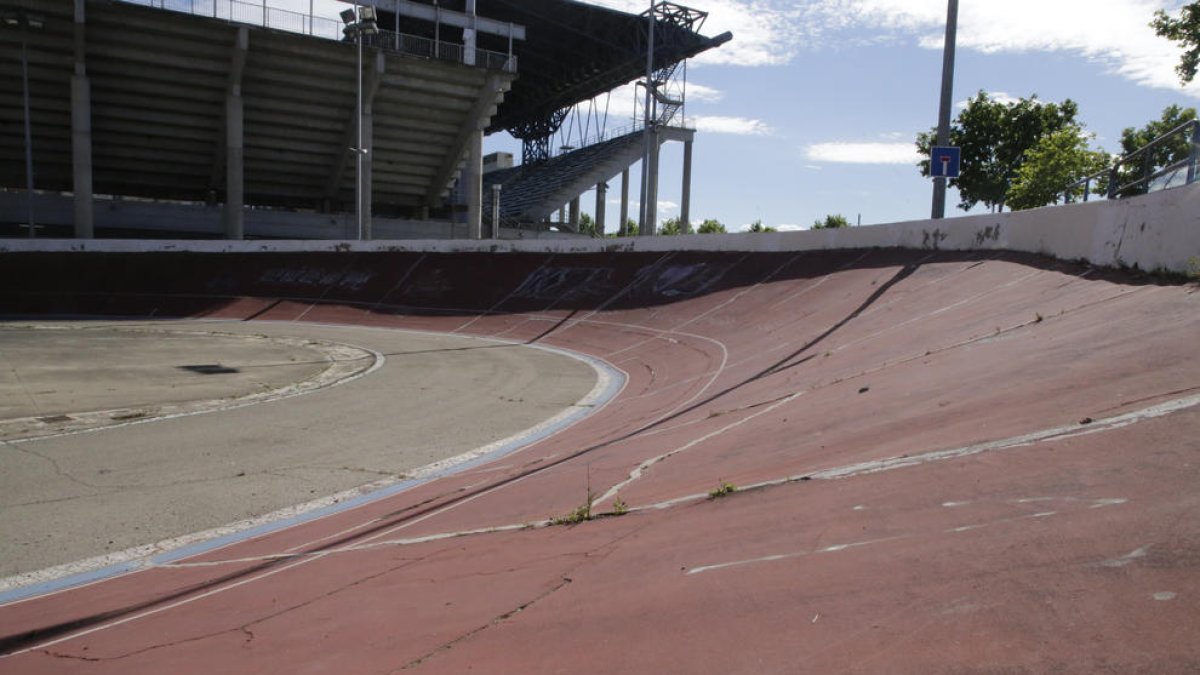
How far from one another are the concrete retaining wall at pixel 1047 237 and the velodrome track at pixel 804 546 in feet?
1.73

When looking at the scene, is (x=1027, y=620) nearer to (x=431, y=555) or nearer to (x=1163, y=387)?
(x=1163, y=387)

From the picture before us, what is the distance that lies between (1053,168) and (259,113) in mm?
45747

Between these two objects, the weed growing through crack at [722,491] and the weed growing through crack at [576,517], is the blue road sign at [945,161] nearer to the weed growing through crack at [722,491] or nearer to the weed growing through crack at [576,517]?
the weed growing through crack at [722,491]

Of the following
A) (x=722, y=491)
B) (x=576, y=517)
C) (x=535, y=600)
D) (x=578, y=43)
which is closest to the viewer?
(x=535, y=600)

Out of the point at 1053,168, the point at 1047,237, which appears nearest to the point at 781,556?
the point at 1047,237

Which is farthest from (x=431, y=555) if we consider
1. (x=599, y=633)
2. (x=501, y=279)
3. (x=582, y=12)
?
(x=582, y=12)

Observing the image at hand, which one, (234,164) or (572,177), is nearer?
(234,164)

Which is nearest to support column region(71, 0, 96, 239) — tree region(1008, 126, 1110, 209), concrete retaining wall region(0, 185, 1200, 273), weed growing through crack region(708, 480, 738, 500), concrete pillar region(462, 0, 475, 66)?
concrete pillar region(462, 0, 475, 66)

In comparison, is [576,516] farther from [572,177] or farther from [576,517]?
[572,177]

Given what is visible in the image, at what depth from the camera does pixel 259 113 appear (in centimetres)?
4672

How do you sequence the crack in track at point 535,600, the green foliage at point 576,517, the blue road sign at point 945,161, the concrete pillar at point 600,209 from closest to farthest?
the crack in track at point 535,600 < the green foliage at point 576,517 < the blue road sign at point 945,161 < the concrete pillar at point 600,209

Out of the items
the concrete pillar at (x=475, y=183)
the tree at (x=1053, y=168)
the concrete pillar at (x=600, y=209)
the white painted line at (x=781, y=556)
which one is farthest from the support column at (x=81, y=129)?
the tree at (x=1053, y=168)

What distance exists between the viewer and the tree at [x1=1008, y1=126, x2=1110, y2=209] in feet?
120

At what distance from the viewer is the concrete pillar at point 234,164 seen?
145 ft
